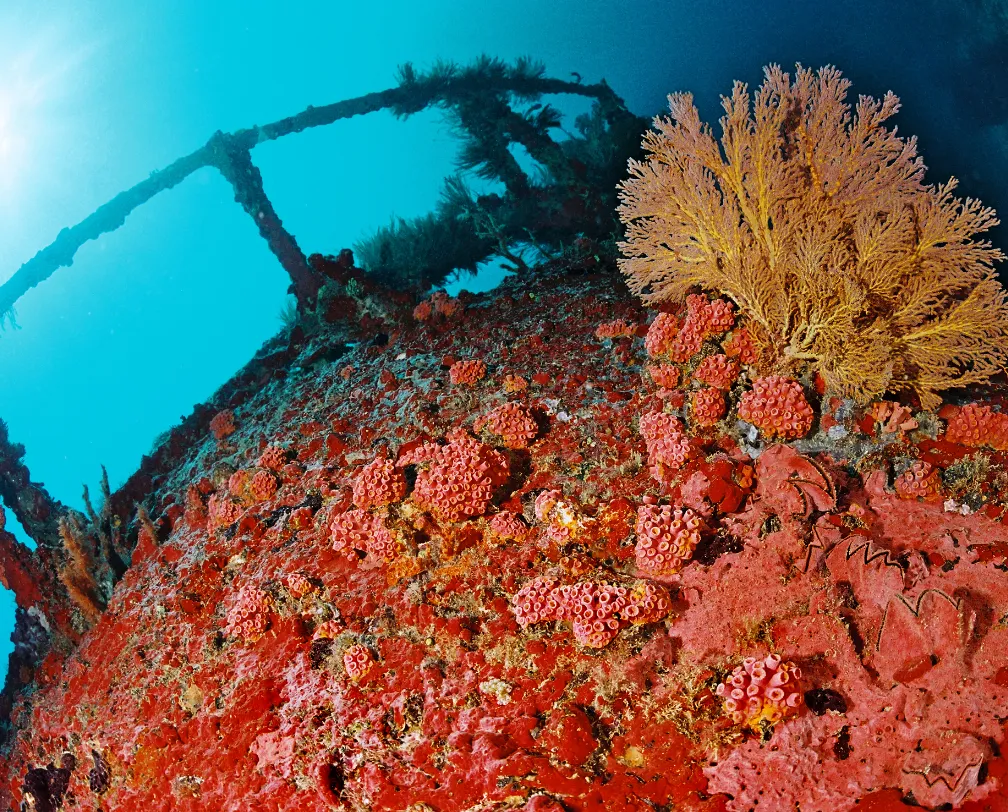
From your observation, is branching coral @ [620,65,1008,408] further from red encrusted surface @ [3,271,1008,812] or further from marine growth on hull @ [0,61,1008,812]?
red encrusted surface @ [3,271,1008,812]

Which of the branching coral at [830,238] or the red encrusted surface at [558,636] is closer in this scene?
the red encrusted surface at [558,636]

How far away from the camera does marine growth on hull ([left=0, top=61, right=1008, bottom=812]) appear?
258 cm

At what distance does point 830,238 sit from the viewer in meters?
4.02

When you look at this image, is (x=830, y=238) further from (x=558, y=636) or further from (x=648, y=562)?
(x=558, y=636)

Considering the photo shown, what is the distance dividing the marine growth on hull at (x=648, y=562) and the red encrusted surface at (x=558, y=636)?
17mm

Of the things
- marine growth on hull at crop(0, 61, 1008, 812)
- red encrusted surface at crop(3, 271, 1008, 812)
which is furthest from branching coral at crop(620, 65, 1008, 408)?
red encrusted surface at crop(3, 271, 1008, 812)

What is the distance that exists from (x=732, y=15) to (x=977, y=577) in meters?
30.1

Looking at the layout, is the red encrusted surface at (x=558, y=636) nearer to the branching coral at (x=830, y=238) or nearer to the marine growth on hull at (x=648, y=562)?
the marine growth on hull at (x=648, y=562)

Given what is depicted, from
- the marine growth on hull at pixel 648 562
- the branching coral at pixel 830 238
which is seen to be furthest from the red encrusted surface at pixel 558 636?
the branching coral at pixel 830 238

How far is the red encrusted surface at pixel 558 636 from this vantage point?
2533 millimetres

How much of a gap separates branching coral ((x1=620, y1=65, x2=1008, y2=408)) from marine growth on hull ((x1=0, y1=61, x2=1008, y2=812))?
3 cm

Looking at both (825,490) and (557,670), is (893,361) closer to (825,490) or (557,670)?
(825,490)

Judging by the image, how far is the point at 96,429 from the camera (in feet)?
334

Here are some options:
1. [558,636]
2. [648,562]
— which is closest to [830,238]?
[648,562]
